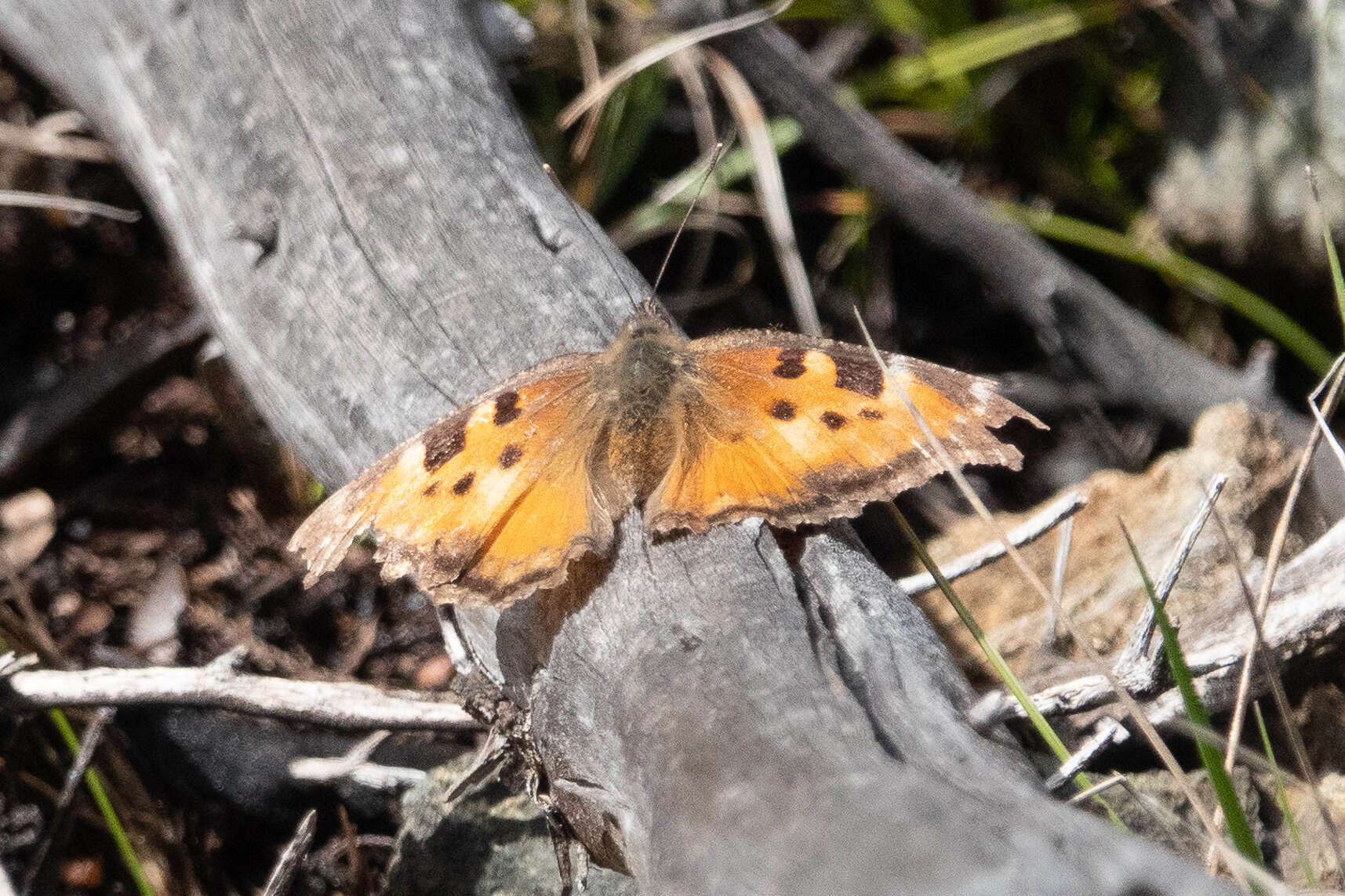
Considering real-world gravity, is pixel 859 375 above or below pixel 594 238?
below

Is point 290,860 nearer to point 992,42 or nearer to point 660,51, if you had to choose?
point 660,51

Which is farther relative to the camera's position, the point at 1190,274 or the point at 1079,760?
the point at 1190,274

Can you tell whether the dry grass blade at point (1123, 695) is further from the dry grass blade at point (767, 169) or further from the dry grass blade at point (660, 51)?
the dry grass blade at point (660, 51)

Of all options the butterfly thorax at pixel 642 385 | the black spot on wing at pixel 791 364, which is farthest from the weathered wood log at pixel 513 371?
the black spot on wing at pixel 791 364

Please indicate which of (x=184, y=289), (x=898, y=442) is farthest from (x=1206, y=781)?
(x=184, y=289)

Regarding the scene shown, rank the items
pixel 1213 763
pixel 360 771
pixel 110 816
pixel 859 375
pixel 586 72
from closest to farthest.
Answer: pixel 1213 763 → pixel 859 375 → pixel 110 816 → pixel 360 771 → pixel 586 72

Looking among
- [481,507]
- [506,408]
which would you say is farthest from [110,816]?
[506,408]

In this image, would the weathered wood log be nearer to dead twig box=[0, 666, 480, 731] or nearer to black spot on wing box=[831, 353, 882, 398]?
black spot on wing box=[831, 353, 882, 398]

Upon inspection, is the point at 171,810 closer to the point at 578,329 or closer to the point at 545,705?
the point at 545,705
